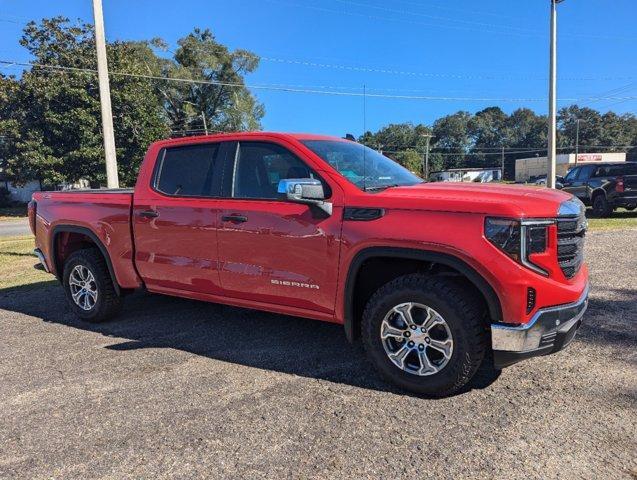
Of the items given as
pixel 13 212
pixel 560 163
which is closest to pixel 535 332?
pixel 13 212

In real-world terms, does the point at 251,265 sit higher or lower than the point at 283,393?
higher

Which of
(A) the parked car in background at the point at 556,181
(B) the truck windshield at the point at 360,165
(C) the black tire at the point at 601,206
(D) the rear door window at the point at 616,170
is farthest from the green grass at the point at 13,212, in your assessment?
(B) the truck windshield at the point at 360,165

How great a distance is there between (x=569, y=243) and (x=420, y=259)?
1036 millimetres

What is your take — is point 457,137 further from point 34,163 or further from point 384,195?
point 384,195

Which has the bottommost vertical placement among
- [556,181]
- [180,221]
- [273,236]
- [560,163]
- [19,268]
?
[19,268]

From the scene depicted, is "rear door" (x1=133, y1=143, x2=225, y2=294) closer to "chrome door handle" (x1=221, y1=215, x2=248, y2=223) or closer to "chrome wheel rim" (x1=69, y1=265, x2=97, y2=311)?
"chrome door handle" (x1=221, y1=215, x2=248, y2=223)

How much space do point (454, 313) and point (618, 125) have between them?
431 ft

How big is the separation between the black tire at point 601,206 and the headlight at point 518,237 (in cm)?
1439

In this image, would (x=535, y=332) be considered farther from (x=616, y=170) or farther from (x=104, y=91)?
(x=616, y=170)

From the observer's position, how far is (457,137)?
4567 inches

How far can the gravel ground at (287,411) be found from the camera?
275cm

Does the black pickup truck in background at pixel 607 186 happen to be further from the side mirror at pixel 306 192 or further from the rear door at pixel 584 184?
the side mirror at pixel 306 192

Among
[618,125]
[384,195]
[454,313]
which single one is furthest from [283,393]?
[618,125]

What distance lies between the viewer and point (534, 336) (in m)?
3.19
